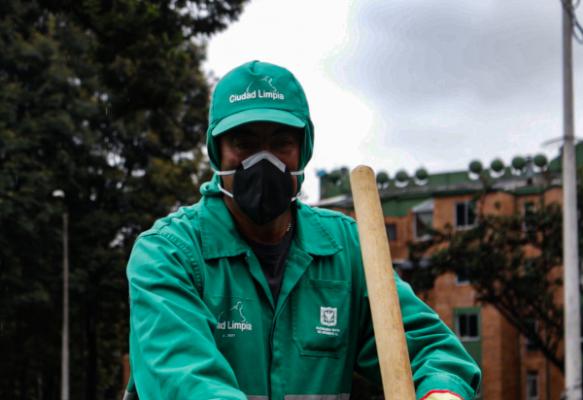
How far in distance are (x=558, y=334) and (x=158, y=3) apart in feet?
79.9

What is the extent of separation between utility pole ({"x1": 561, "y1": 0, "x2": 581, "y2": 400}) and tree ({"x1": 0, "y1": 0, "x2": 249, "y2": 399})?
6.97m

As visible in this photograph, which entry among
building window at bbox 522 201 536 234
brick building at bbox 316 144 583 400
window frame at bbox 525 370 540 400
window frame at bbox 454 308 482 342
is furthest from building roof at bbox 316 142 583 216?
building window at bbox 522 201 536 234

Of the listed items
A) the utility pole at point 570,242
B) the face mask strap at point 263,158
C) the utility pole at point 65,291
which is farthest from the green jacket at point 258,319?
the utility pole at point 65,291

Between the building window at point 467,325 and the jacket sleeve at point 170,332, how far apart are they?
50.4 m

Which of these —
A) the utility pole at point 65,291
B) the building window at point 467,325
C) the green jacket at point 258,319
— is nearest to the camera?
the green jacket at point 258,319

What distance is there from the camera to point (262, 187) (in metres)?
2.96

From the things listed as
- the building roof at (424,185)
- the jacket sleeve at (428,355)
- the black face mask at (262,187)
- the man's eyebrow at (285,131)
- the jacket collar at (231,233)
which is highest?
the building roof at (424,185)

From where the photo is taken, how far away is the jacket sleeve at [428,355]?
2838 mm

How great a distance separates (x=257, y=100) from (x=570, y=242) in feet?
57.6

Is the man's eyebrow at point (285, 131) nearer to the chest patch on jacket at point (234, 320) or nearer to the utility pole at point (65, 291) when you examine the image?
the chest patch on jacket at point (234, 320)

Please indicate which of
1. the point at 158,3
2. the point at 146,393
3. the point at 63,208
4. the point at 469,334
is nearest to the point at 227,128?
the point at 146,393

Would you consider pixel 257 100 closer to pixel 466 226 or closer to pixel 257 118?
pixel 257 118

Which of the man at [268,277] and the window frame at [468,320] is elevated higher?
the man at [268,277]

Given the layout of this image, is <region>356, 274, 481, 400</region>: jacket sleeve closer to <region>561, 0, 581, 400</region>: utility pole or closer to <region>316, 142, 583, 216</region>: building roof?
<region>561, 0, 581, 400</region>: utility pole
